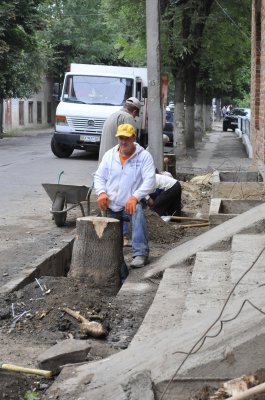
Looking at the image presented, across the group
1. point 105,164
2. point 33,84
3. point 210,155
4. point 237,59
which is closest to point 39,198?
point 105,164

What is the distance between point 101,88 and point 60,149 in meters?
2.40

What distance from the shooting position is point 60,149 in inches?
961

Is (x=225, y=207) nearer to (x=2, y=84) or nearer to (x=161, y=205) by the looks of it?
(x=161, y=205)

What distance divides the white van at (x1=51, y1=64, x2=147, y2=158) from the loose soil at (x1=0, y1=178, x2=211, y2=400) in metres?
16.1

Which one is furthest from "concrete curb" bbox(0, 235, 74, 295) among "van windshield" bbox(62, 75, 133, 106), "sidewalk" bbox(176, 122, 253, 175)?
"van windshield" bbox(62, 75, 133, 106)

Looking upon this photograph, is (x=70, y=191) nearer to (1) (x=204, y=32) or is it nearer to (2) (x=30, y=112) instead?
(1) (x=204, y=32)

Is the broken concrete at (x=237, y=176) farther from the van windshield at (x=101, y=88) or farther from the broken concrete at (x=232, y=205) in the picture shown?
the van windshield at (x=101, y=88)

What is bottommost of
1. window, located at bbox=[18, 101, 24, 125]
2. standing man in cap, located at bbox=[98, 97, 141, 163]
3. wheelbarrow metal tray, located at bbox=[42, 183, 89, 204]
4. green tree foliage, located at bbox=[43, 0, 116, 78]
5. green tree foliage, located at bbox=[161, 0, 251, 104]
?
wheelbarrow metal tray, located at bbox=[42, 183, 89, 204]

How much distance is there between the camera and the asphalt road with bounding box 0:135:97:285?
9.02 meters

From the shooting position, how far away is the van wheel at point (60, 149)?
2425 centimetres

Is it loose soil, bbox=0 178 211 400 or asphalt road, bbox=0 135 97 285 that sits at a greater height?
asphalt road, bbox=0 135 97 285

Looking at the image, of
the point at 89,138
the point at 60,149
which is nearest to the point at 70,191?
the point at 89,138

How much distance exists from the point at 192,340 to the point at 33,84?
40117mm

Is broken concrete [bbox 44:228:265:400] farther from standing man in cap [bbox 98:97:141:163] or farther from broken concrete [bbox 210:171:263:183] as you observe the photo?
broken concrete [bbox 210:171:263:183]
